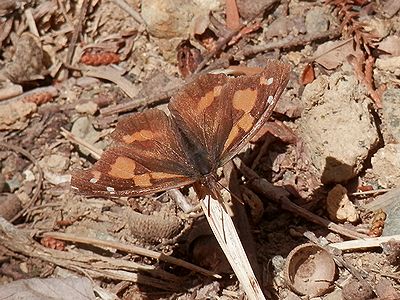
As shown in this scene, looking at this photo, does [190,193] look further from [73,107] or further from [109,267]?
[73,107]

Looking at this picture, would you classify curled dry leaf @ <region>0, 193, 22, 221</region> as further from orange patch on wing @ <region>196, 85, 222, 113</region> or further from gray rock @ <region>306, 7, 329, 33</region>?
gray rock @ <region>306, 7, 329, 33</region>

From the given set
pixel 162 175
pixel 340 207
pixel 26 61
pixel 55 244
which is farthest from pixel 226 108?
pixel 26 61

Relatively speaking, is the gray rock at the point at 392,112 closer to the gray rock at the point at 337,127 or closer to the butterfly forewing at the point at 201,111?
the gray rock at the point at 337,127

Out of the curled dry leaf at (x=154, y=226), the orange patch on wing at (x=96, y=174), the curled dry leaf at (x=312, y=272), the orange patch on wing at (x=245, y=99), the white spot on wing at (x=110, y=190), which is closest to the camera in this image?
the white spot on wing at (x=110, y=190)

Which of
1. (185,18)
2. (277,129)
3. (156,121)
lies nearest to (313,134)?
(277,129)

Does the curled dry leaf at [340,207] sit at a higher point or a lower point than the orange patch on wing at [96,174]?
lower

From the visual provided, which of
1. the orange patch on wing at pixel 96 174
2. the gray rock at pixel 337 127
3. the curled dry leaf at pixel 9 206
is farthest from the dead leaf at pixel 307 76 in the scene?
the curled dry leaf at pixel 9 206

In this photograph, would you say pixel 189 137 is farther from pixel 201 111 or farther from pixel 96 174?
pixel 96 174
